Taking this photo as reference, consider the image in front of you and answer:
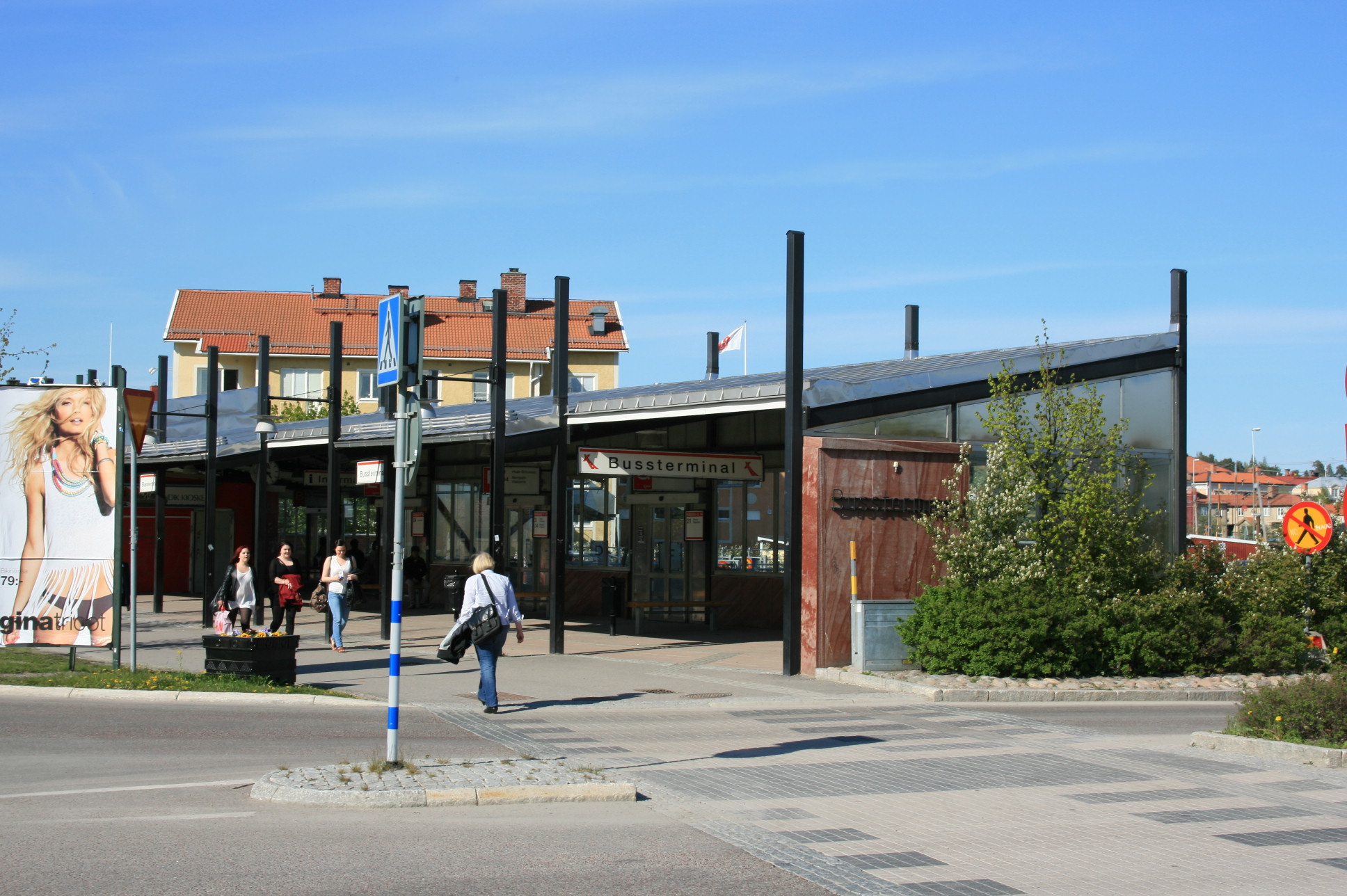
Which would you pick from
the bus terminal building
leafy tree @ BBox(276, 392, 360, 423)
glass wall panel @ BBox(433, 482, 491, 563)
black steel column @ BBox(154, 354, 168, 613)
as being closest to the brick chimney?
leafy tree @ BBox(276, 392, 360, 423)

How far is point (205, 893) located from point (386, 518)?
706 inches

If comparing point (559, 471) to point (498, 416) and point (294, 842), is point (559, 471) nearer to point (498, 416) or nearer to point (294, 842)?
point (498, 416)

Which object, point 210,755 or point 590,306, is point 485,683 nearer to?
point 210,755

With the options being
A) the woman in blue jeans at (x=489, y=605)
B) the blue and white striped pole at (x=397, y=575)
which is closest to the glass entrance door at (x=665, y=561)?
the woman in blue jeans at (x=489, y=605)

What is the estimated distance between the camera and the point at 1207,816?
8680mm

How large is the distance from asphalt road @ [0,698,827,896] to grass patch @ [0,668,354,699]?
338cm

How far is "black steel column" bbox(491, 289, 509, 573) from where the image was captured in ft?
60.8

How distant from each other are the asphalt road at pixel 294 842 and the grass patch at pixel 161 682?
3380 mm

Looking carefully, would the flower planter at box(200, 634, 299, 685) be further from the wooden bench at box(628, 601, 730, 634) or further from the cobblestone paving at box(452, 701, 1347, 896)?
the wooden bench at box(628, 601, 730, 634)

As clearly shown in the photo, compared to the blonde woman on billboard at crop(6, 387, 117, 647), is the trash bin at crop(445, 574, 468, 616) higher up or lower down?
lower down

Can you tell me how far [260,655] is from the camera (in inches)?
576

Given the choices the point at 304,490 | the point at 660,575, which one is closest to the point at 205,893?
the point at 660,575

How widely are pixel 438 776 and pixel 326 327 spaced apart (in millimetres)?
66079

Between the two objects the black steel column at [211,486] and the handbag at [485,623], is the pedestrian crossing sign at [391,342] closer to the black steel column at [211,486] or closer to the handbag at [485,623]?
the handbag at [485,623]
